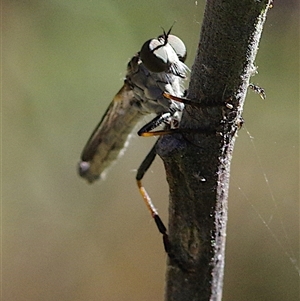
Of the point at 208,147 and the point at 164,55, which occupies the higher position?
the point at 164,55

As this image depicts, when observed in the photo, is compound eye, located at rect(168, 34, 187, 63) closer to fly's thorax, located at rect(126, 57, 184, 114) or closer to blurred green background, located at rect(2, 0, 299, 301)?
fly's thorax, located at rect(126, 57, 184, 114)

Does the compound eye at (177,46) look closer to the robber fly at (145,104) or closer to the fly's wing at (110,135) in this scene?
the robber fly at (145,104)

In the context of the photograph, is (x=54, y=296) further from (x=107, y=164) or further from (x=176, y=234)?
(x=176, y=234)

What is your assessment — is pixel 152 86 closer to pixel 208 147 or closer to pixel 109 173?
pixel 208 147

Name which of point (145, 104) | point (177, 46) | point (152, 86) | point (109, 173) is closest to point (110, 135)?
point (145, 104)

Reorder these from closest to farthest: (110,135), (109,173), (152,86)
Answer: (152,86) → (110,135) → (109,173)

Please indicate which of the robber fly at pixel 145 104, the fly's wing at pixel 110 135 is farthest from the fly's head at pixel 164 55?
the fly's wing at pixel 110 135

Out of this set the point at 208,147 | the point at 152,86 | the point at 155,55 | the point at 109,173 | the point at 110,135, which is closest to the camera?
the point at 208,147

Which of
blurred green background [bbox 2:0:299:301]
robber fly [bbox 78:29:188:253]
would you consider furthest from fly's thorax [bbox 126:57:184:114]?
blurred green background [bbox 2:0:299:301]
